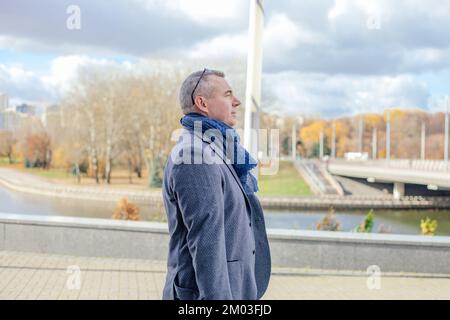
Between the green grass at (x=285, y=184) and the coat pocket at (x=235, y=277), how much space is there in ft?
130

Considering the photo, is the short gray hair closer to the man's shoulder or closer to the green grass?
the man's shoulder

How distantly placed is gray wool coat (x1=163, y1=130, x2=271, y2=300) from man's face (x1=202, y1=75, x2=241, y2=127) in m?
0.11

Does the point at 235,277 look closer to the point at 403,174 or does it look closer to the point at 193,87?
the point at 193,87

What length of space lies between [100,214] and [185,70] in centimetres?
1228

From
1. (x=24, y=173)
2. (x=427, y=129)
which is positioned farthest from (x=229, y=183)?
(x=427, y=129)

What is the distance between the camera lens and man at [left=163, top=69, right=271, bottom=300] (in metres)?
2.06

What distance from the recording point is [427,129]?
70875 millimetres

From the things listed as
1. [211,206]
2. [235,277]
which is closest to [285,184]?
[235,277]

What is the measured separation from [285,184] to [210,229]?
44.5 m

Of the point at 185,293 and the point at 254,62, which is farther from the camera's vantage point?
the point at 254,62

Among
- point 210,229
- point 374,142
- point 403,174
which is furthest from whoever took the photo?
point 374,142

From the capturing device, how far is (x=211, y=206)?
206cm
